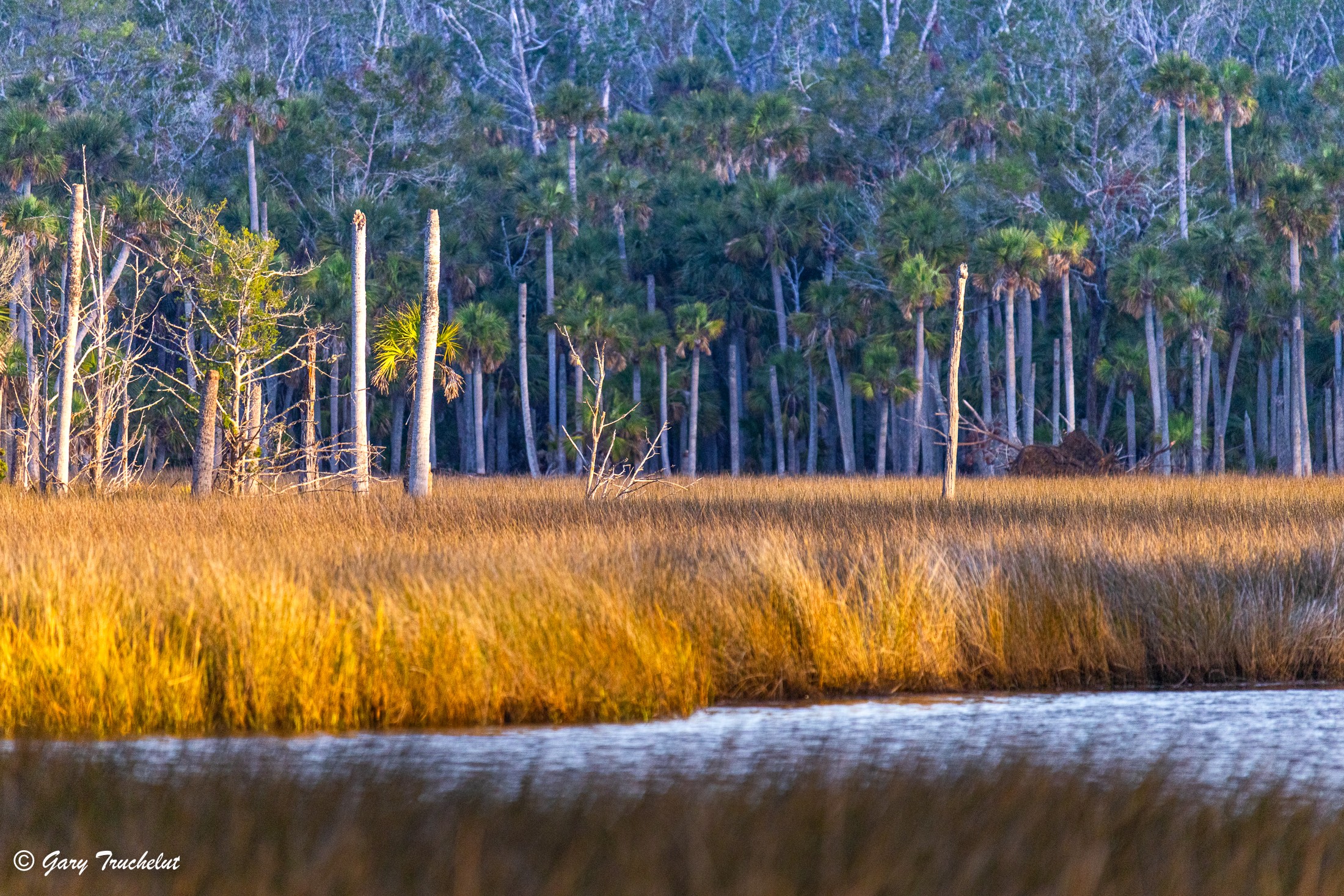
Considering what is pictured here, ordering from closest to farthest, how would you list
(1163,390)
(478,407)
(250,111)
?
(1163,390), (478,407), (250,111)

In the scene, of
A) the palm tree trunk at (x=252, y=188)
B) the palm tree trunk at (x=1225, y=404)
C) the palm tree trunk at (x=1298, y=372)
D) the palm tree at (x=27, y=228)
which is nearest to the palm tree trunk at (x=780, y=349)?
the palm tree trunk at (x=1225, y=404)

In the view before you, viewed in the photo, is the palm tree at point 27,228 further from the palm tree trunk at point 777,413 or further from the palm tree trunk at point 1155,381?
the palm tree trunk at point 1155,381

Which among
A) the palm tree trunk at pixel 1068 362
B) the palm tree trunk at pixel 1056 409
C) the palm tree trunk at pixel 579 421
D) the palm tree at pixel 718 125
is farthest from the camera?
the palm tree at pixel 718 125

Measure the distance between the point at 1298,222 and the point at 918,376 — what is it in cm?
1141

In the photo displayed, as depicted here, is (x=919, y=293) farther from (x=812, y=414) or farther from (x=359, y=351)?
(x=359, y=351)

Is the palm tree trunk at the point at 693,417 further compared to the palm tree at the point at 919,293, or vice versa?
the palm tree trunk at the point at 693,417

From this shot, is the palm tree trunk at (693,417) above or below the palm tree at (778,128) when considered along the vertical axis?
below

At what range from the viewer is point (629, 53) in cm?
7894

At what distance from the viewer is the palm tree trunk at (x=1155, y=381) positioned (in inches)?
1812

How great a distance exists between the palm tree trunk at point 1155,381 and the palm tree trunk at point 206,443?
30.2 m

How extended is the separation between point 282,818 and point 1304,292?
155ft

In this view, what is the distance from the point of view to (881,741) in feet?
26.5

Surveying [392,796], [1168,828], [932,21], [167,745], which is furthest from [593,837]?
[932,21]

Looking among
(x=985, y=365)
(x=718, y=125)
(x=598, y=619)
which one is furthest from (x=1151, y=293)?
(x=598, y=619)
